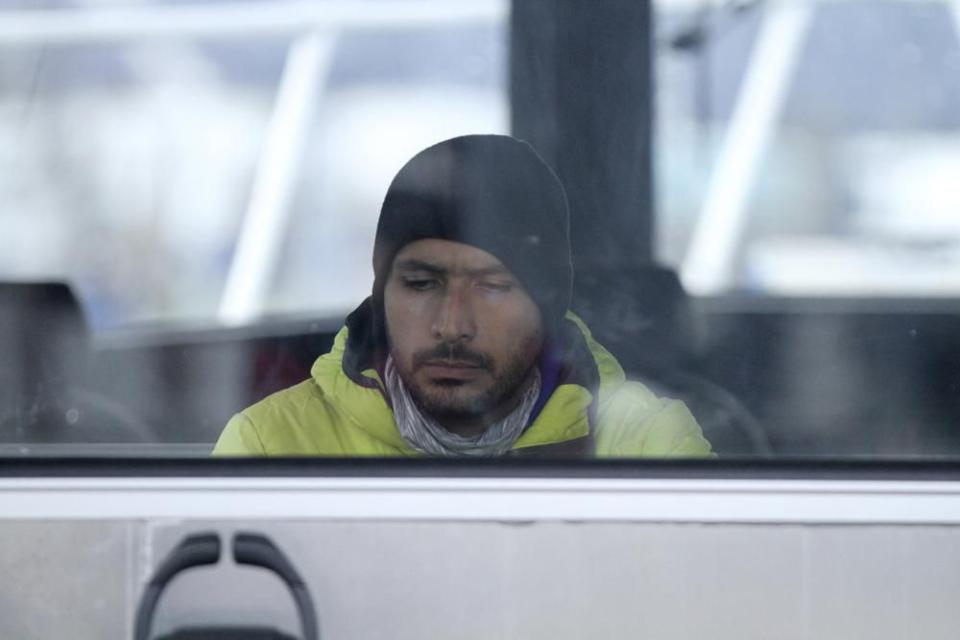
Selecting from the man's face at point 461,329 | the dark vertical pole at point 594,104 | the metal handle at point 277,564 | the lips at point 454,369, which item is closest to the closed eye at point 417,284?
the man's face at point 461,329

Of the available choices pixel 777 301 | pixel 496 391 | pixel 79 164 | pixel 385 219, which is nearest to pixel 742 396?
pixel 777 301

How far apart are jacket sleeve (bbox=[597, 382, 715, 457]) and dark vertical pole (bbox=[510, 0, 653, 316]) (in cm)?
18

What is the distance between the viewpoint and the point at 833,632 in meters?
2.06

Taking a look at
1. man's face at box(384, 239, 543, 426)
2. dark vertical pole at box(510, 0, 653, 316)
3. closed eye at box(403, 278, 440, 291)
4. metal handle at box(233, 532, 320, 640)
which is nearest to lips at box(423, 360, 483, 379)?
man's face at box(384, 239, 543, 426)

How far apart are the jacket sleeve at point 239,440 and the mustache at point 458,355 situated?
0.27 meters

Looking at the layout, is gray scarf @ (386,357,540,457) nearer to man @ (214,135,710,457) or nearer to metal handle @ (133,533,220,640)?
man @ (214,135,710,457)

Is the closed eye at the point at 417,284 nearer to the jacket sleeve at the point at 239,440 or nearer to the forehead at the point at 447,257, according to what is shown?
the forehead at the point at 447,257

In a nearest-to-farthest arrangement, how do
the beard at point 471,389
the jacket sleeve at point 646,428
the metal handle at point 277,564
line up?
the metal handle at point 277,564 < the jacket sleeve at point 646,428 < the beard at point 471,389

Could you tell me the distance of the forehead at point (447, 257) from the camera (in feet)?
7.61

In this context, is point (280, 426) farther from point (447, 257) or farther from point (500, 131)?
point (500, 131)

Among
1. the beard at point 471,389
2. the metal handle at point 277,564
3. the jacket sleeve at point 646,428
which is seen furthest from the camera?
the beard at point 471,389

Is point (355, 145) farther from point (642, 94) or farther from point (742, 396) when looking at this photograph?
point (742, 396)

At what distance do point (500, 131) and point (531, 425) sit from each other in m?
0.41

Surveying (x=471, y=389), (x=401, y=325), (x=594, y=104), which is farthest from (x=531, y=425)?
(x=594, y=104)
